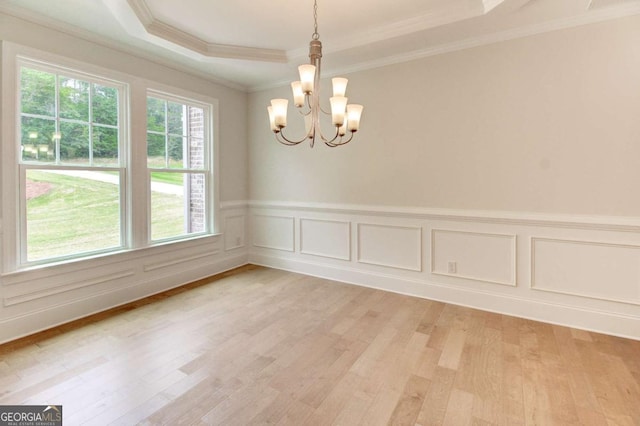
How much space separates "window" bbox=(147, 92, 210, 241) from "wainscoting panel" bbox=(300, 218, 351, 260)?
4.52ft

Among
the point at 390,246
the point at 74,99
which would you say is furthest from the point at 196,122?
the point at 390,246

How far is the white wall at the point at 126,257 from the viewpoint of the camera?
2545 mm

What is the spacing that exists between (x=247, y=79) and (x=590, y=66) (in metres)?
3.65

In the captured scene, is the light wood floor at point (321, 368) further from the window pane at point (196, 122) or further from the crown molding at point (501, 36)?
the crown molding at point (501, 36)

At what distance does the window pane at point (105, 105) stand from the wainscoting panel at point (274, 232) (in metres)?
2.20

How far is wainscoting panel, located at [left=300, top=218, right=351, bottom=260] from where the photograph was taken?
3.96 meters

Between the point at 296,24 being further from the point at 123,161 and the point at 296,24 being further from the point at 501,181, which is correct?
the point at 501,181

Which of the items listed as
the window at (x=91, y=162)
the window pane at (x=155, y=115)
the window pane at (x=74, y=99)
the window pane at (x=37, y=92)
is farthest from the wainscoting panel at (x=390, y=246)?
the window pane at (x=37, y=92)

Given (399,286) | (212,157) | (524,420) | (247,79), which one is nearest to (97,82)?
(212,157)

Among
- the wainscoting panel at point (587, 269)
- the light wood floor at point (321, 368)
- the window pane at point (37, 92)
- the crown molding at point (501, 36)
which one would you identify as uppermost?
the crown molding at point (501, 36)

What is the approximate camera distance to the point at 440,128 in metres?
3.27

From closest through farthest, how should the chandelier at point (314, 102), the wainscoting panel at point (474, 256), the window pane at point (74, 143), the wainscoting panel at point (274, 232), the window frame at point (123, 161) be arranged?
the chandelier at point (314, 102) < the window frame at point (123, 161) < the window pane at point (74, 143) < the wainscoting panel at point (474, 256) < the wainscoting panel at point (274, 232)

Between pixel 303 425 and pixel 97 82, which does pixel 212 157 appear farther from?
pixel 303 425

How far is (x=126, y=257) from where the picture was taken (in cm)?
327
